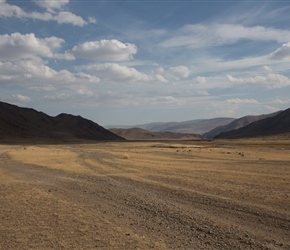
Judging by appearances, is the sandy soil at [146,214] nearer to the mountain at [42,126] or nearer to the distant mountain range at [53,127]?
the distant mountain range at [53,127]

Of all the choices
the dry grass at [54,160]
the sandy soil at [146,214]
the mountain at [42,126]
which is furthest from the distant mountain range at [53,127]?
the sandy soil at [146,214]

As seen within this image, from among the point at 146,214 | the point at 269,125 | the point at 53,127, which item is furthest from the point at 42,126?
the point at 146,214

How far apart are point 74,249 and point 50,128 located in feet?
397

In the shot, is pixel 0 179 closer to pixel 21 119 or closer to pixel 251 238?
pixel 251 238

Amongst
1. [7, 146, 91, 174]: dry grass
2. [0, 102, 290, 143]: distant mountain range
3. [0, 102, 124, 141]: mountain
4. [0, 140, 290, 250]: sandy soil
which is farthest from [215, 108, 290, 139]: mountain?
[0, 140, 290, 250]: sandy soil

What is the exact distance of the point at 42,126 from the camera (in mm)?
121625

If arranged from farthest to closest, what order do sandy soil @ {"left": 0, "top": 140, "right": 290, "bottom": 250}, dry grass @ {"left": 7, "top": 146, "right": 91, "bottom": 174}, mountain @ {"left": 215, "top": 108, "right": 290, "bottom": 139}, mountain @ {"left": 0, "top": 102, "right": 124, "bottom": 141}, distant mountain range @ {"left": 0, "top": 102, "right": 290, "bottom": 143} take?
1. mountain @ {"left": 215, "top": 108, "right": 290, "bottom": 139}
2. mountain @ {"left": 0, "top": 102, "right": 124, "bottom": 141}
3. distant mountain range @ {"left": 0, "top": 102, "right": 290, "bottom": 143}
4. dry grass @ {"left": 7, "top": 146, "right": 91, "bottom": 174}
5. sandy soil @ {"left": 0, "top": 140, "right": 290, "bottom": 250}

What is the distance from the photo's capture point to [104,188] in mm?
15719

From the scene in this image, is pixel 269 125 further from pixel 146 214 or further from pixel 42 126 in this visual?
pixel 146 214

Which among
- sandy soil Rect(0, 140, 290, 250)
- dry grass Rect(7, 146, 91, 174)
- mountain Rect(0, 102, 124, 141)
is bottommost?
sandy soil Rect(0, 140, 290, 250)

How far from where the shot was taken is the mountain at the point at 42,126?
99.9 m

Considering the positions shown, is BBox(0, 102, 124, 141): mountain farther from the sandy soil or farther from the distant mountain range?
the sandy soil

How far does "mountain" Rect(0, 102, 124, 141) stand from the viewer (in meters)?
99.9

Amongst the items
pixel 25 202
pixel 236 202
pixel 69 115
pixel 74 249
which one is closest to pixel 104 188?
pixel 25 202
